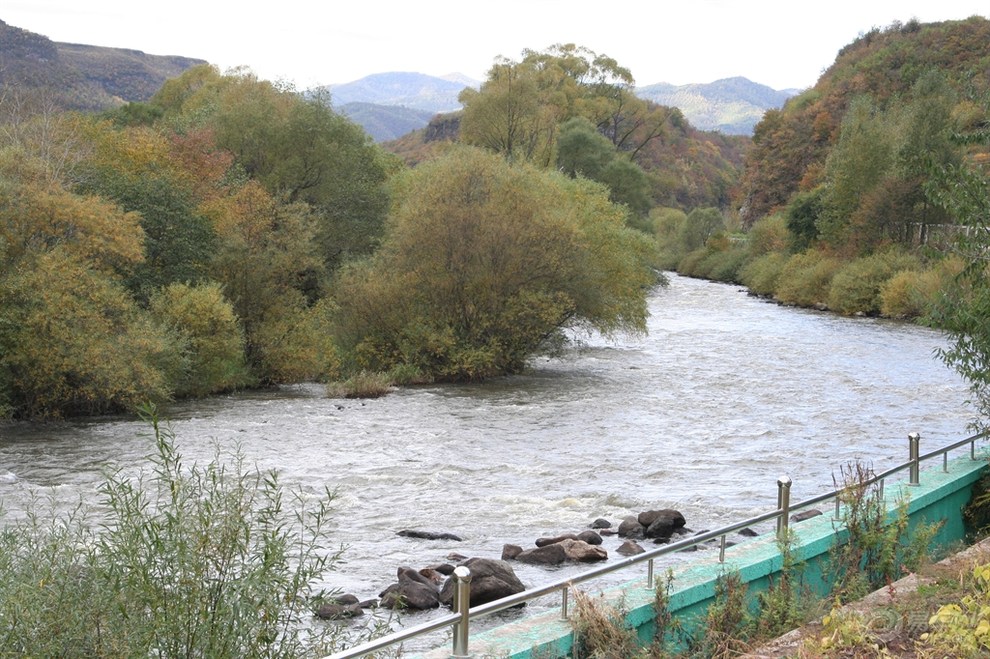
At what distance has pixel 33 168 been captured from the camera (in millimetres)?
31500

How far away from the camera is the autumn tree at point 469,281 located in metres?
37.2

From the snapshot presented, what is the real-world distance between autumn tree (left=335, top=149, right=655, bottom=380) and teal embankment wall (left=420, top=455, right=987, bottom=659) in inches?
966

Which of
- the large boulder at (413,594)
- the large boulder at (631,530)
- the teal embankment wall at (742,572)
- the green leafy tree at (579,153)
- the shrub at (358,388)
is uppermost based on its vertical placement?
the green leafy tree at (579,153)

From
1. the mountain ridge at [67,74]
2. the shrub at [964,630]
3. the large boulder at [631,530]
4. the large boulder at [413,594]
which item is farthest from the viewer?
the mountain ridge at [67,74]

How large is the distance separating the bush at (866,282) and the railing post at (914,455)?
160ft

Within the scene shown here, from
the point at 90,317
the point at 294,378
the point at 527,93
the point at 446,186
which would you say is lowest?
the point at 294,378

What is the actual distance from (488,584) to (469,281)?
84.2 ft

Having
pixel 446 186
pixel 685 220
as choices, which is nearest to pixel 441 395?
pixel 446 186

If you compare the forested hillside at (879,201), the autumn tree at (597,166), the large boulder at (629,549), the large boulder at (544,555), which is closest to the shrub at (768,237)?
the forested hillside at (879,201)

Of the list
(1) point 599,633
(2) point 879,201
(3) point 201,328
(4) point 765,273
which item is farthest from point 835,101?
(1) point 599,633

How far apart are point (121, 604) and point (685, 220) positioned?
10205 centimetres

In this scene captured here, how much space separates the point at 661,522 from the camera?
16469 mm

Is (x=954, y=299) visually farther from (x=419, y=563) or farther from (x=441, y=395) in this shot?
(x=441, y=395)

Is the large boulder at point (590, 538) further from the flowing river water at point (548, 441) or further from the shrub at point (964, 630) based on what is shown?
the shrub at point (964, 630)
